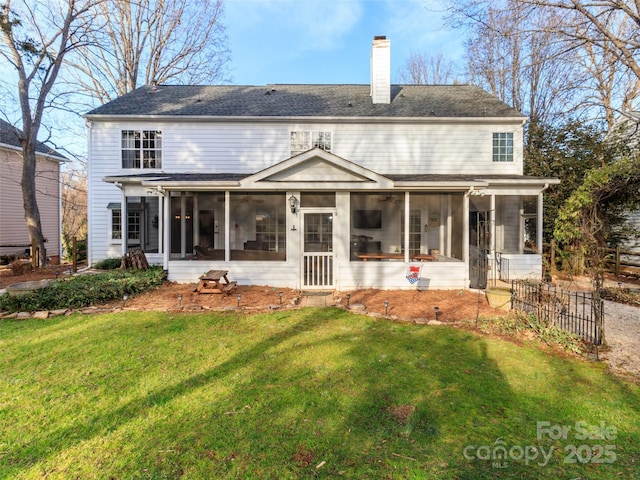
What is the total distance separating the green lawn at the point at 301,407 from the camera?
8.77ft

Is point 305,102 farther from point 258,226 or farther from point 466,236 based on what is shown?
point 466,236

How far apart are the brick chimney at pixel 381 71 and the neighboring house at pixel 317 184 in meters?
0.05

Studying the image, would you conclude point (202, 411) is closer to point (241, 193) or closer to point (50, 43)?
point (241, 193)

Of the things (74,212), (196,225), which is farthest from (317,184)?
(74,212)

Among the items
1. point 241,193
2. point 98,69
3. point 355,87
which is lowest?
Result: point 241,193

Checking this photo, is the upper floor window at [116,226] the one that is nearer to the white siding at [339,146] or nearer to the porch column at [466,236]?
the white siding at [339,146]

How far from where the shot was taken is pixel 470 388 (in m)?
3.93

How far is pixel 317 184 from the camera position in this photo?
9008 millimetres

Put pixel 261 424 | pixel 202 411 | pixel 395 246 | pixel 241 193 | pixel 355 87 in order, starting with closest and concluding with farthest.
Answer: pixel 261 424, pixel 202 411, pixel 241 193, pixel 395 246, pixel 355 87

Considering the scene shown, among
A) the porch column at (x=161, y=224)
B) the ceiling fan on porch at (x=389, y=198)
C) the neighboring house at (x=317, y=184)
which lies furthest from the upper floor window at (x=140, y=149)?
the ceiling fan on porch at (x=389, y=198)

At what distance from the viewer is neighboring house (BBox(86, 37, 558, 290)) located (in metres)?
9.28

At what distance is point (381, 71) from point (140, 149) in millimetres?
10468

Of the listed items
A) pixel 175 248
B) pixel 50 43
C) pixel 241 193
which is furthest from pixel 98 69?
pixel 241 193

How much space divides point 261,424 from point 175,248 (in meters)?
9.97
